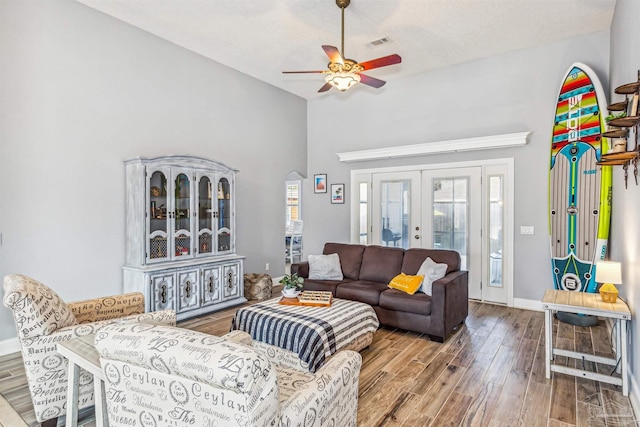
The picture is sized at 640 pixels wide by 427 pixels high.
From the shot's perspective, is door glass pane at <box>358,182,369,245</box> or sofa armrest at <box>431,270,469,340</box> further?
door glass pane at <box>358,182,369,245</box>

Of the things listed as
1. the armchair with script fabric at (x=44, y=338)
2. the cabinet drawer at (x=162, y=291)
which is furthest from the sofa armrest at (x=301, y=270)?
the armchair with script fabric at (x=44, y=338)

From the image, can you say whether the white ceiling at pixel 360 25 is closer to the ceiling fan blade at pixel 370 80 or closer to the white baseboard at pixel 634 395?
the ceiling fan blade at pixel 370 80

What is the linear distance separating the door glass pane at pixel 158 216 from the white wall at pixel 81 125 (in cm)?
39

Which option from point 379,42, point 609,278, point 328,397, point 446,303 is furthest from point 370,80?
point 328,397

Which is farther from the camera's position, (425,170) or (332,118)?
(332,118)

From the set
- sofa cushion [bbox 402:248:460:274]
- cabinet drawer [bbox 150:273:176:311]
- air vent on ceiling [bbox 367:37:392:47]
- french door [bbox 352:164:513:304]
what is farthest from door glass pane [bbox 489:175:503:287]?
cabinet drawer [bbox 150:273:176:311]

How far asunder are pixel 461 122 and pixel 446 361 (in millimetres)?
3762

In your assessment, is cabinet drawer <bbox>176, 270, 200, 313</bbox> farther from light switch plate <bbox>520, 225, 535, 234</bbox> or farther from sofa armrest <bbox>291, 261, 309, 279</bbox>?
light switch plate <bbox>520, 225, 535, 234</bbox>

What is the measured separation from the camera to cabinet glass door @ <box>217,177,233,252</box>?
5059 mm

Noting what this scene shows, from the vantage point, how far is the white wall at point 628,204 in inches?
101

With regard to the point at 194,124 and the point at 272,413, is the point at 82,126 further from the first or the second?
the point at 272,413

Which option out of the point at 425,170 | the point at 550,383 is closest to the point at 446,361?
the point at 550,383

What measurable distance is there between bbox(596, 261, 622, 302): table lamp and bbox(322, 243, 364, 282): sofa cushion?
2683 mm

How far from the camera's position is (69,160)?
3859mm
